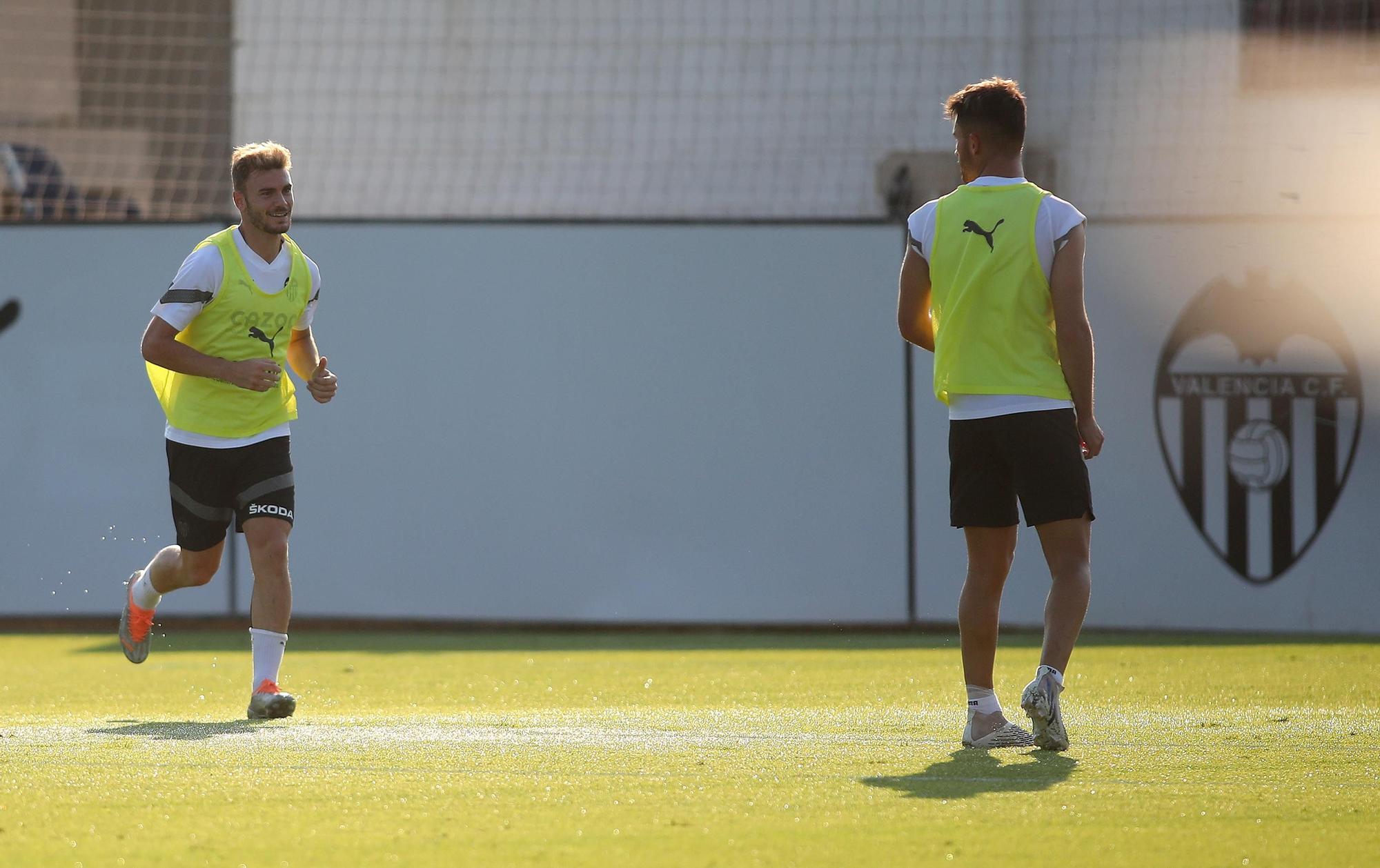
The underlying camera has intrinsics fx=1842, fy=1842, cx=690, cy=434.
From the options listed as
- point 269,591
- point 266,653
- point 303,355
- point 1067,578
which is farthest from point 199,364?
point 1067,578

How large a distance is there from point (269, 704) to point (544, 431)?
4.08m

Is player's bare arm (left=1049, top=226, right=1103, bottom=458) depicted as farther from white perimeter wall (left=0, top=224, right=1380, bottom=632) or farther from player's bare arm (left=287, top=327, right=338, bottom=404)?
white perimeter wall (left=0, top=224, right=1380, bottom=632)

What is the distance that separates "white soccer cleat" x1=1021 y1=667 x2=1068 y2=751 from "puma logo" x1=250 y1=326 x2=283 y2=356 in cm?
267

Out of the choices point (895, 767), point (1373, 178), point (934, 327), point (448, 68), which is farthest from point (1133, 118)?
point (895, 767)

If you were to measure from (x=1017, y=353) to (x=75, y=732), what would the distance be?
2756 millimetres

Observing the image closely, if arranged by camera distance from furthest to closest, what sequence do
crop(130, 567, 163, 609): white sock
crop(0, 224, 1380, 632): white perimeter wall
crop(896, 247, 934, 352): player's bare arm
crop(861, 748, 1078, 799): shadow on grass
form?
crop(0, 224, 1380, 632): white perimeter wall, crop(130, 567, 163, 609): white sock, crop(896, 247, 934, 352): player's bare arm, crop(861, 748, 1078, 799): shadow on grass

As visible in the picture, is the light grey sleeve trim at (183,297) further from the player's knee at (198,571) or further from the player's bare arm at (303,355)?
the player's knee at (198,571)

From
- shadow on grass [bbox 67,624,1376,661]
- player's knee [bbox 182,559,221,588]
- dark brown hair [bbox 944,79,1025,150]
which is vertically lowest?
shadow on grass [bbox 67,624,1376,661]

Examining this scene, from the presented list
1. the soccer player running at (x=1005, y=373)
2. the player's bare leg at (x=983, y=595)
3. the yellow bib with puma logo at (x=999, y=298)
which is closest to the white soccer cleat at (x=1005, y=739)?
the soccer player running at (x=1005, y=373)

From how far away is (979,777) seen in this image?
4199 mm

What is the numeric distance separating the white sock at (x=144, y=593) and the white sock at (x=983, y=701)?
2896mm

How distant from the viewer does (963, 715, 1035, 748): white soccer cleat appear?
15.4 feet

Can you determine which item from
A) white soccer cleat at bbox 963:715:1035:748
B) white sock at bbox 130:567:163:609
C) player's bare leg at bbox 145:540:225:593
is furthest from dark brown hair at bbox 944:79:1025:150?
white sock at bbox 130:567:163:609

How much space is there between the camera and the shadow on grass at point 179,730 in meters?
4.89
